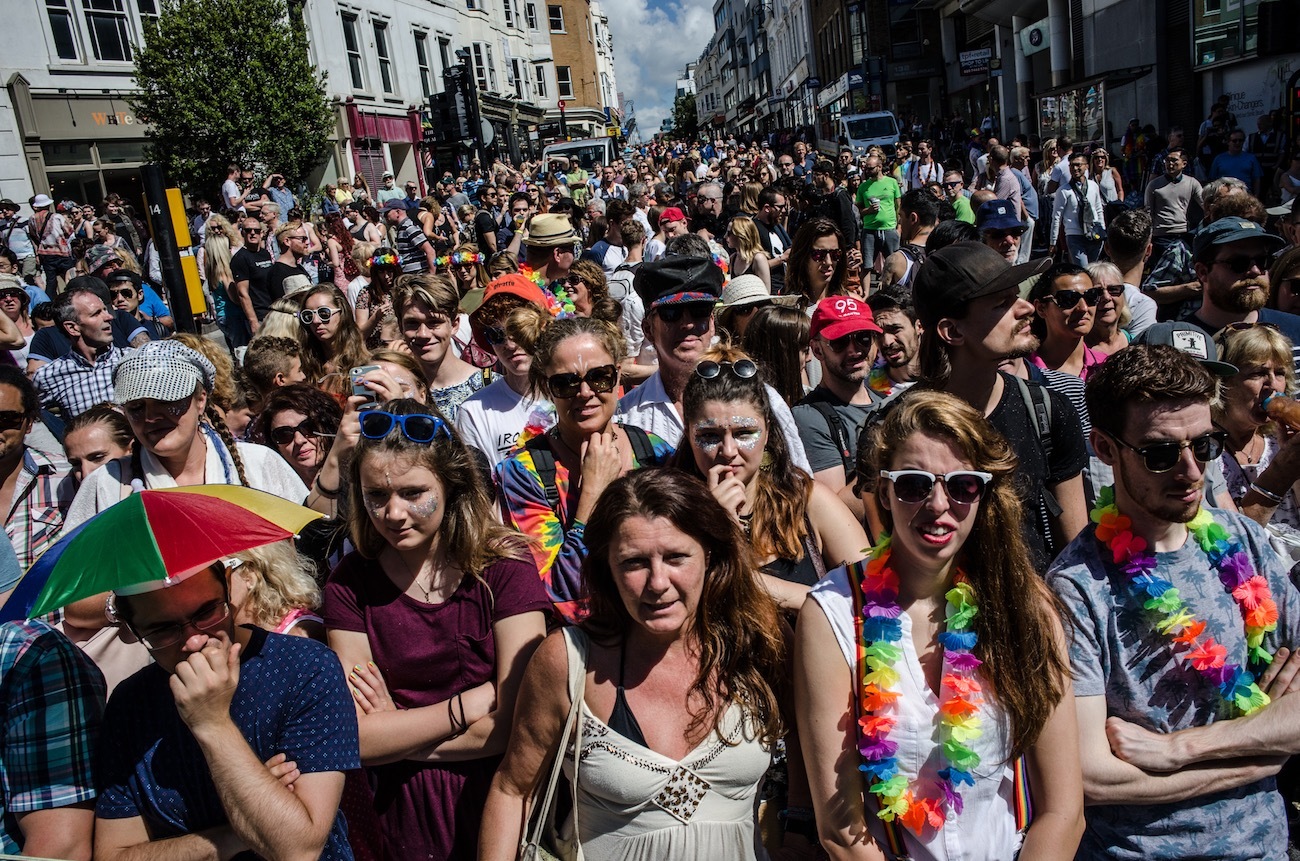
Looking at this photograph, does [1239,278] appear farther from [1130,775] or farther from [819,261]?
[1130,775]

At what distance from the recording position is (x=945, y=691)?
6.82 ft

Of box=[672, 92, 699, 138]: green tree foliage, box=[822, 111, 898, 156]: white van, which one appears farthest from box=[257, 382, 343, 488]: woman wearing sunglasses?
box=[672, 92, 699, 138]: green tree foliage

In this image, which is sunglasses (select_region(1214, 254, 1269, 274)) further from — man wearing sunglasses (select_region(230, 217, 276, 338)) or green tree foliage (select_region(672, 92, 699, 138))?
green tree foliage (select_region(672, 92, 699, 138))

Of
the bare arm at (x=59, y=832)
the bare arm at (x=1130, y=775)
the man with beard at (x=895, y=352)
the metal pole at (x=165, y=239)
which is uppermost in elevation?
the metal pole at (x=165, y=239)

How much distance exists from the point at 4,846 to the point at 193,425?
180cm

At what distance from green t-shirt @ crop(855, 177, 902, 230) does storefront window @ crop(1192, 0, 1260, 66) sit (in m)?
10.8

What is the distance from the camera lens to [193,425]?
354 cm

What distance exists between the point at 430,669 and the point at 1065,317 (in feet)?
10.7

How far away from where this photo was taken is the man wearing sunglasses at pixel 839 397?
3.67 m

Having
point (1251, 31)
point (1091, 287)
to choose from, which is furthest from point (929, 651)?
point (1251, 31)

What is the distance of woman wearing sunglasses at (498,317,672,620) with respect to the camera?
117 inches

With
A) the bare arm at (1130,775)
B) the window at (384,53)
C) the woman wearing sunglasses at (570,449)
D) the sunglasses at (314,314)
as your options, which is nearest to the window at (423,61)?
the window at (384,53)

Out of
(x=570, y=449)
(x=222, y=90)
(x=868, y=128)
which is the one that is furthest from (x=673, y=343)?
(x=868, y=128)

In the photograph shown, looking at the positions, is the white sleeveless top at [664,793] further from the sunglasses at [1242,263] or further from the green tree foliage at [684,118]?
the green tree foliage at [684,118]
